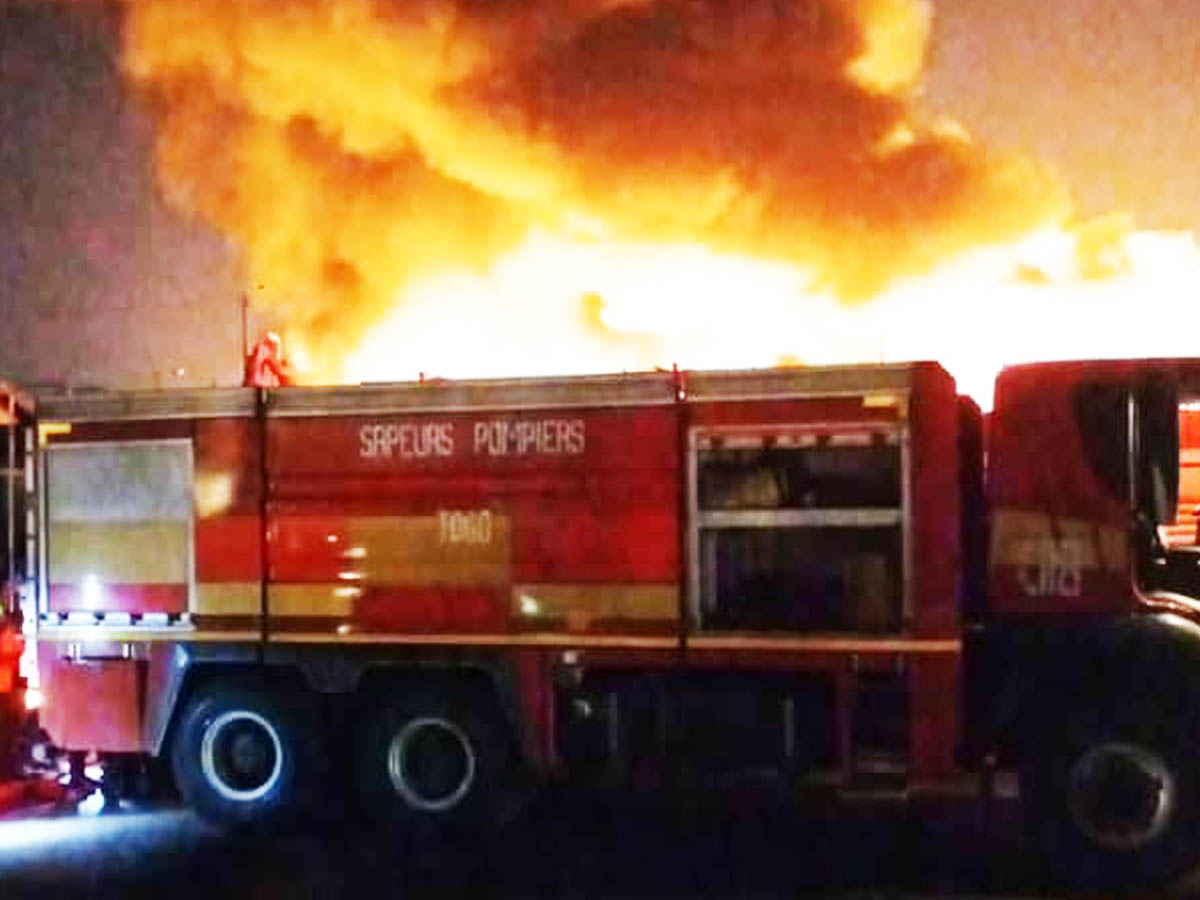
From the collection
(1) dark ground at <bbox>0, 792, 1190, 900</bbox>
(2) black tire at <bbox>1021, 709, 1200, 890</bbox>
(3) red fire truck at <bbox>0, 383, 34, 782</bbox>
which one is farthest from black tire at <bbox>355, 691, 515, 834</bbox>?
(2) black tire at <bbox>1021, 709, 1200, 890</bbox>

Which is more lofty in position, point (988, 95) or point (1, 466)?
point (988, 95)

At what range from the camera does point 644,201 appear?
1416 centimetres

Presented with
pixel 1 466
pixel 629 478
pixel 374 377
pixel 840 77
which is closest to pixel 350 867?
pixel 629 478

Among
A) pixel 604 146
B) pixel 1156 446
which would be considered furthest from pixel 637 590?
pixel 604 146

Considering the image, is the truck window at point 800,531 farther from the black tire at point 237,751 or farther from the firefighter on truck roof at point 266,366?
the firefighter on truck roof at point 266,366

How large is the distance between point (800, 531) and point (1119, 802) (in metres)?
1.90

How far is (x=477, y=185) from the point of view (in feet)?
46.6

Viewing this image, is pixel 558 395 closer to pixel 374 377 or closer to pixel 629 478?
pixel 629 478

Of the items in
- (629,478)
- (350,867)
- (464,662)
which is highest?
(629,478)

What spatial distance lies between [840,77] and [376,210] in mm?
3383

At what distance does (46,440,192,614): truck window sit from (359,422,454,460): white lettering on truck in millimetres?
1010

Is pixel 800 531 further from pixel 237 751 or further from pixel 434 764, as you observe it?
pixel 237 751

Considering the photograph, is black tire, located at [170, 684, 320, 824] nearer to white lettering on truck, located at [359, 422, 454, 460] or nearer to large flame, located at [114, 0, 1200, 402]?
white lettering on truck, located at [359, 422, 454, 460]

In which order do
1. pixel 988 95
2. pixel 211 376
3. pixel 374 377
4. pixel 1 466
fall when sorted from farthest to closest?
1. pixel 211 376
2. pixel 988 95
3. pixel 374 377
4. pixel 1 466
